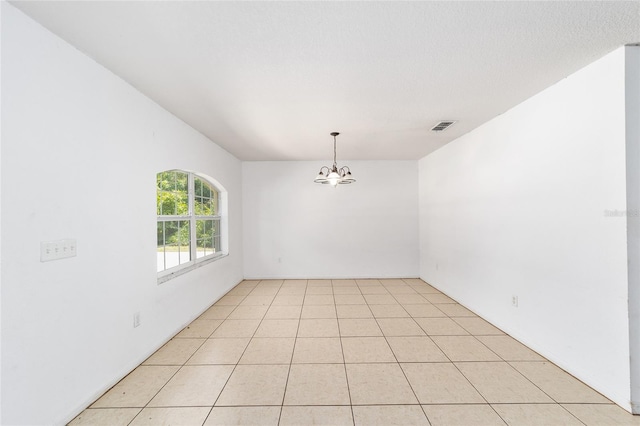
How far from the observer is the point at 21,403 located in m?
1.42

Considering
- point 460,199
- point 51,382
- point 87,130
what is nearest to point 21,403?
point 51,382

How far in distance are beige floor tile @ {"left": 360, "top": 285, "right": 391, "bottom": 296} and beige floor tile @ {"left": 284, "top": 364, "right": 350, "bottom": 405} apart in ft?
7.46

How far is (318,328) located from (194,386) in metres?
1.42

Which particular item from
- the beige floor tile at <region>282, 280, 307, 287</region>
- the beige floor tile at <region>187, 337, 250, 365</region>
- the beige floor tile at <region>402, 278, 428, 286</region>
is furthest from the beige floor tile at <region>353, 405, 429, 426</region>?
the beige floor tile at <region>402, 278, 428, 286</region>

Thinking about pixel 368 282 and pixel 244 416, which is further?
pixel 368 282

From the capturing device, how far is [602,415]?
1.73 metres

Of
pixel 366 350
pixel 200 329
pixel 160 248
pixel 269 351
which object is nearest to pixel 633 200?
pixel 366 350

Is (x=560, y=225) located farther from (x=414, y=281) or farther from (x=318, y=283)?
(x=318, y=283)

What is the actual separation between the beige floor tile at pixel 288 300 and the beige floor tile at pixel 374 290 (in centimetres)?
114

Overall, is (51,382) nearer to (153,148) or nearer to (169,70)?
(153,148)

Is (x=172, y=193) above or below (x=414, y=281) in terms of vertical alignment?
above

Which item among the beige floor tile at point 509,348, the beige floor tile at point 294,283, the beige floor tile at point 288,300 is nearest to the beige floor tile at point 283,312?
the beige floor tile at point 288,300

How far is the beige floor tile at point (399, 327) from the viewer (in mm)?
2936

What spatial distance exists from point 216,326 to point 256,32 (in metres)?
3.11
